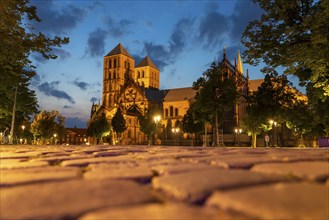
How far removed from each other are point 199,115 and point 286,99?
38.0 feet

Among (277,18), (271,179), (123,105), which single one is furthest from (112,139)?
(271,179)

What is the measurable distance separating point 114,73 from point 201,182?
96233 mm

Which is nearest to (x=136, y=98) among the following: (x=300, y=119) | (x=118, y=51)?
(x=118, y=51)

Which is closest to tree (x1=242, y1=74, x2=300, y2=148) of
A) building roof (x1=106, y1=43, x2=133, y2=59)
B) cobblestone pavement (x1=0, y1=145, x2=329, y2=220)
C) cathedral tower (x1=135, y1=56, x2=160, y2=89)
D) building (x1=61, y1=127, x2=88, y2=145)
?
cobblestone pavement (x1=0, y1=145, x2=329, y2=220)

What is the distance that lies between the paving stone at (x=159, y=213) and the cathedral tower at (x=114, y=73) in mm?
90167

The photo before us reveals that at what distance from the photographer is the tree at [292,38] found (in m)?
12.8

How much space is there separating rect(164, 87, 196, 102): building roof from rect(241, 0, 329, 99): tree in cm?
6733

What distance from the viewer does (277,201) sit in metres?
1.67

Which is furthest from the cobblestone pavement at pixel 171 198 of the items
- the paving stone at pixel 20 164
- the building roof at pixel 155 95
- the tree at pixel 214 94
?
the building roof at pixel 155 95

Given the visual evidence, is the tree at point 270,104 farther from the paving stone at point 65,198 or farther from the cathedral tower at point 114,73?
the cathedral tower at point 114,73

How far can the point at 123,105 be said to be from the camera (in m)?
85.6

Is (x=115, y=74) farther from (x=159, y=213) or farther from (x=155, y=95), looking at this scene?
(x=159, y=213)

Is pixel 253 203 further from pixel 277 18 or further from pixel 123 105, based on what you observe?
pixel 123 105

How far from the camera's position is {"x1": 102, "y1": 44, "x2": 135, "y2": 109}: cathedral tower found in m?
93.4
